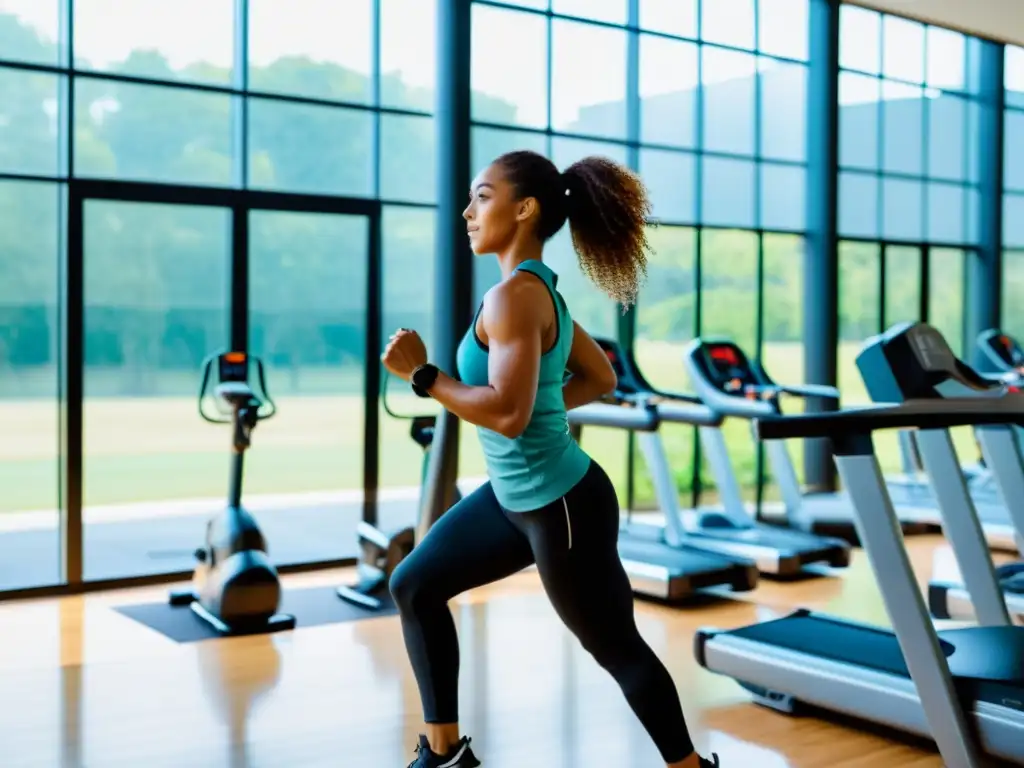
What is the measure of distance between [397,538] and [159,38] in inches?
104

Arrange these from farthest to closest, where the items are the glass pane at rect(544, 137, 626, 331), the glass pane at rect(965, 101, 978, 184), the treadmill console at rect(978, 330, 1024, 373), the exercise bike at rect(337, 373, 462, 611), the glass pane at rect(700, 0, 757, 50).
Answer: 1. the glass pane at rect(965, 101, 978, 184)
2. the treadmill console at rect(978, 330, 1024, 373)
3. the glass pane at rect(700, 0, 757, 50)
4. the glass pane at rect(544, 137, 626, 331)
5. the exercise bike at rect(337, 373, 462, 611)

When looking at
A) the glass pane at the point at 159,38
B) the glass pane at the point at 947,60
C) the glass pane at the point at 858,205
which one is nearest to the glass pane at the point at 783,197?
the glass pane at the point at 858,205

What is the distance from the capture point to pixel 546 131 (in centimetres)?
738

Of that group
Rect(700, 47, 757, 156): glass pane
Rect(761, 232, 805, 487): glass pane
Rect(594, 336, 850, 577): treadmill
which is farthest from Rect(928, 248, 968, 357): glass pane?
Rect(594, 336, 850, 577): treadmill

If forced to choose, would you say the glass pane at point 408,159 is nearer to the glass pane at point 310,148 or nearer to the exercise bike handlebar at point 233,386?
the glass pane at point 310,148

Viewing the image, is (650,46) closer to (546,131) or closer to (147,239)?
(546,131)

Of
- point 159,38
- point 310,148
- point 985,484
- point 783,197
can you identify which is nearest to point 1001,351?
point 985,484

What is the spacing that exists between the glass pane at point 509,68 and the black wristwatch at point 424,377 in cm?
467

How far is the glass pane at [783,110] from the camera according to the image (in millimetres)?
8523

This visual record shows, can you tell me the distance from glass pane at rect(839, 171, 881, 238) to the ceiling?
1.21 m

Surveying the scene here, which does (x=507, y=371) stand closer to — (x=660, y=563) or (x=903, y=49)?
(x=660, y=563)

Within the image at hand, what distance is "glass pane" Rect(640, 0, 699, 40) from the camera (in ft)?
25.7

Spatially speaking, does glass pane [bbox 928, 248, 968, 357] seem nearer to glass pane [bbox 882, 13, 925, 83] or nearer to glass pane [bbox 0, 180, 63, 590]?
glass pane [bbox 882, 13, 925, 83]

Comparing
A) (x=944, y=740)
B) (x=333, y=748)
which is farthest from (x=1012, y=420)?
(x=333, y=748)
